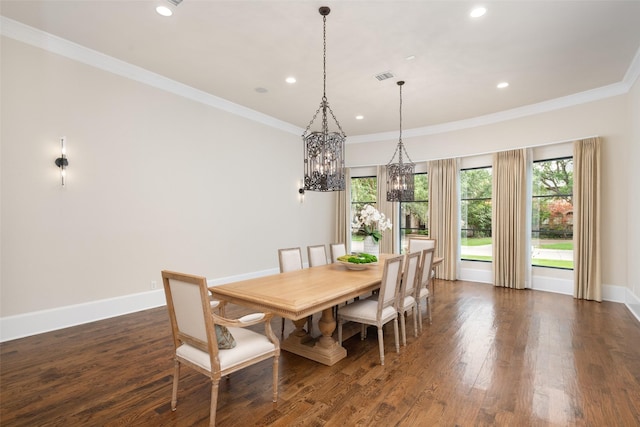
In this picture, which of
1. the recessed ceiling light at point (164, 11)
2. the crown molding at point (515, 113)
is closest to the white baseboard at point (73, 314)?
the recessed ceiling light at point (164, 11)

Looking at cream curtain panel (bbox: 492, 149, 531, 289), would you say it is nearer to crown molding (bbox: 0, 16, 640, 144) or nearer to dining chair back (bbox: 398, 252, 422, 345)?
crown molding (bbox: 0, 16, 640, 144)

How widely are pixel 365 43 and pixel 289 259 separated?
2.85 meters

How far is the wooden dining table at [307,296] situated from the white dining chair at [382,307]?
0.17 metres

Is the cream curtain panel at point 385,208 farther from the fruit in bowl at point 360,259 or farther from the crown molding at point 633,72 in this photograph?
the crown molding at point 633,72

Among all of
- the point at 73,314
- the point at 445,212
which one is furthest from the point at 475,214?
the point at 73,314

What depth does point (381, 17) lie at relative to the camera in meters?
3.26

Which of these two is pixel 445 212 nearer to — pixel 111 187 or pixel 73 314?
pixel 111 187

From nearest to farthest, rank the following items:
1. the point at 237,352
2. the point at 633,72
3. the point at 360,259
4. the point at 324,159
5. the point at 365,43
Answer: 1. the point at 237,352
2. the point at 324,159
3. the point at 365,43
4. the point at 360,259
5. the point at 633,72

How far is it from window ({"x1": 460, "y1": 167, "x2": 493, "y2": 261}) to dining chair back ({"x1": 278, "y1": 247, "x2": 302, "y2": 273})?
4.34m

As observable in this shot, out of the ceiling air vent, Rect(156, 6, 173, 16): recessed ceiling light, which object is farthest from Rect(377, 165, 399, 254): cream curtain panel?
Rect(156, 6, 173, 16): recessed ceiling light

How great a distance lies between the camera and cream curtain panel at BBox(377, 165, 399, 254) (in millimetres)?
7867

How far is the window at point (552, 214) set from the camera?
579 cm

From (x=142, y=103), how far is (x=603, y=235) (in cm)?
766

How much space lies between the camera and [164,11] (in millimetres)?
3209
